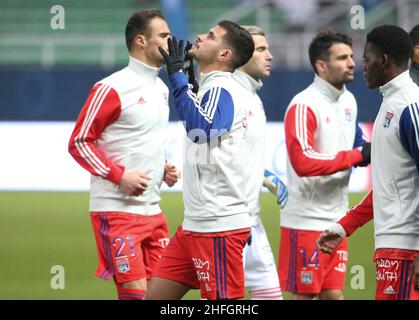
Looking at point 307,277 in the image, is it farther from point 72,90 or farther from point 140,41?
point 72,90

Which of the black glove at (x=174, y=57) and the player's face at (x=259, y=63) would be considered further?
the player's face at (x=259, y=63)

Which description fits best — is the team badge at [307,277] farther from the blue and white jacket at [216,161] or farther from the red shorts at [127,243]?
the blue and white jacket at [216,161]

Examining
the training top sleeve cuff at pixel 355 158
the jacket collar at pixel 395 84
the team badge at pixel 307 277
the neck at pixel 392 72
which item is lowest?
the team badge at pixel 307 277

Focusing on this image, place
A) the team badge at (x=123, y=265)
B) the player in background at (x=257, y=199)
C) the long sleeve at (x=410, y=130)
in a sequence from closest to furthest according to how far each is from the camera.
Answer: the long sleeve at (x=410, y=130), the team badge at (x=123, y=265), the player in background at (x=257, y=199)

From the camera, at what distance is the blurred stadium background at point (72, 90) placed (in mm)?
11254

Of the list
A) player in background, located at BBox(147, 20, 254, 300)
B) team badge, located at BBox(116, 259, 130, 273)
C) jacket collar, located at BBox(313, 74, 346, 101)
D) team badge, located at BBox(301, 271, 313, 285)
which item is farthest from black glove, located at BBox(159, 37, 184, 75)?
team badge, located at BBox(301, 271, 313, 285)

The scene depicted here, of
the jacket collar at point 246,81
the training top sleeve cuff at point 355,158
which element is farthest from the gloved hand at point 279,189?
the jacket collar at point 246,81

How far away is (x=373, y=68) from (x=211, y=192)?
4.02 ft

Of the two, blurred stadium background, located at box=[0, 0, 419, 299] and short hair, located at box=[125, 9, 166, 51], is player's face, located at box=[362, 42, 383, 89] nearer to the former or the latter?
short hair, located at box=[125, 9, 166, 51]

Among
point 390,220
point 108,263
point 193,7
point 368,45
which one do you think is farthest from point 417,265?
point 193,7

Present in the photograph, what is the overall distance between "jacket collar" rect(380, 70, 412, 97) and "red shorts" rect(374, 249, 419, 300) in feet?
2.72

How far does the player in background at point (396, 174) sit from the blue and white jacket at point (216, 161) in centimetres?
94

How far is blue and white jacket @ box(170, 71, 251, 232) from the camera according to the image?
576 cm
